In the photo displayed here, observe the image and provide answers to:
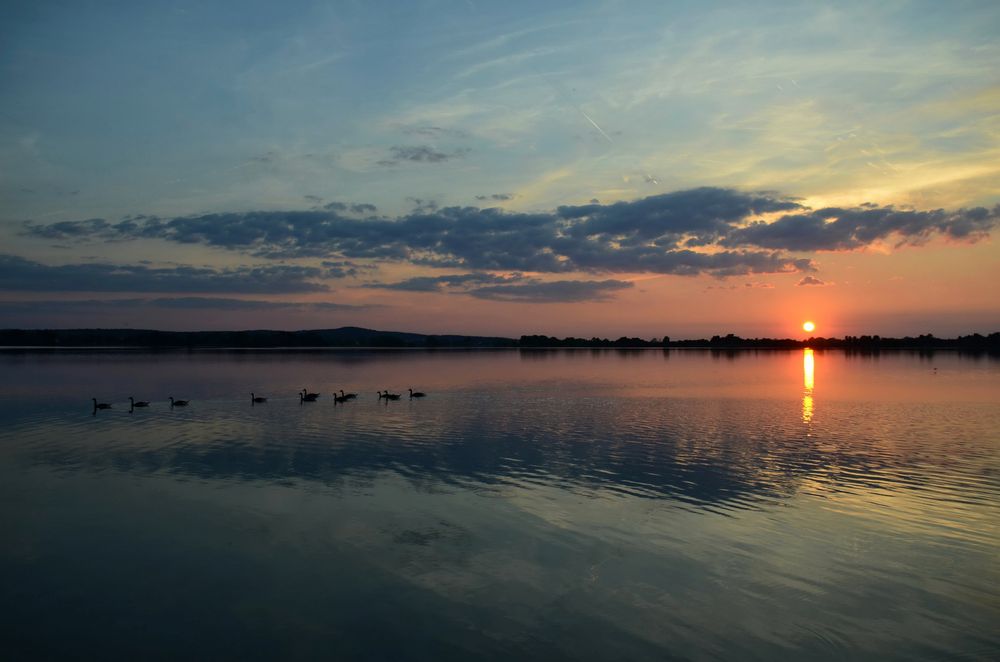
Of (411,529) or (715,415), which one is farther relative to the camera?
(715,415)

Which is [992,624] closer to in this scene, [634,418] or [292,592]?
[292,592]

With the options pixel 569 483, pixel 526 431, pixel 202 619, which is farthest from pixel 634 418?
pixel 202 619

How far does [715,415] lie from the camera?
33.4 meters

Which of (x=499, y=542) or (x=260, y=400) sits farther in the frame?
→ (x=260, y=400)

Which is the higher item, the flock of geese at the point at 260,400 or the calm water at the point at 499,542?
the flock of geese at the point at 260,400

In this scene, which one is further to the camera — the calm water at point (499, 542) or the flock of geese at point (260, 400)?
the flock of geese at point (260, 400)

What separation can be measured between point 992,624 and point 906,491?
8.26m

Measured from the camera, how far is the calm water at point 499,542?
9141 millimetres

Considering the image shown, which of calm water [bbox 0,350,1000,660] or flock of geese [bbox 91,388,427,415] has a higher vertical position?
flock of geese [bbox 91,388,427,415]

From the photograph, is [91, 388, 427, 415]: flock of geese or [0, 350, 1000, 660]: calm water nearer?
[0, 350, 1000, 660]: calm water

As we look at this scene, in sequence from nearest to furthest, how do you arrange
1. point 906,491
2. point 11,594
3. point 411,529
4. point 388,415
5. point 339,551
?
point 11,594 → point 339,551 → point 411,529 → point 906,491 → point 388,415

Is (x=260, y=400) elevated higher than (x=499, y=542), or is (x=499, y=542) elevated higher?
(x=260, y=400)

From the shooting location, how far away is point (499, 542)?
12922mm

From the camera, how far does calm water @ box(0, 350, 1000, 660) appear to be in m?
9.14
